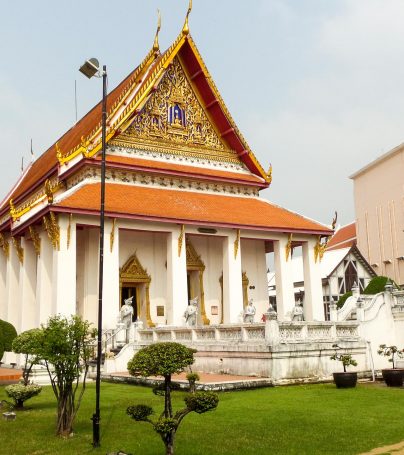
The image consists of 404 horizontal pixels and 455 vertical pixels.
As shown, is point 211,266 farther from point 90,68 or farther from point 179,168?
point 90,68

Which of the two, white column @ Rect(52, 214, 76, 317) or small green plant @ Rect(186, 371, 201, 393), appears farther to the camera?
white column @ Rect(52, 214, 76, 317)

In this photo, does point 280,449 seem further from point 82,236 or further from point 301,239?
point 301,239

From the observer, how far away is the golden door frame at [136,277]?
68.3 feet

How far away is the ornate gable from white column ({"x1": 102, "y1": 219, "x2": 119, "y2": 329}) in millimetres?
4400

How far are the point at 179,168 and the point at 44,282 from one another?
6.61 meters

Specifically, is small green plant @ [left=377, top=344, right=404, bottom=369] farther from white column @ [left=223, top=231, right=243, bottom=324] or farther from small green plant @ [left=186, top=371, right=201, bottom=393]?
white column @ [left=223, top=231, right=243, bottom=324]

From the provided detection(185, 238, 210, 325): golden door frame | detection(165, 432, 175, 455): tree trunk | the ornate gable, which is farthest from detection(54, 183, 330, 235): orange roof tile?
detection(165, 432, 175, 455): tree trunk

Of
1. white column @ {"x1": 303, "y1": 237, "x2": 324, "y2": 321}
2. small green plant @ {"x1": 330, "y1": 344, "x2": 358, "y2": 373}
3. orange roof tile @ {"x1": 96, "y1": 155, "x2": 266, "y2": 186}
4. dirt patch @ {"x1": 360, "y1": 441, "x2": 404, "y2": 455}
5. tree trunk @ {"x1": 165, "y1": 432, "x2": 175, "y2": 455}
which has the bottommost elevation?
dirt patch @ {"x1": 360, "y1": 441, "x2": 404, "y2": 455}

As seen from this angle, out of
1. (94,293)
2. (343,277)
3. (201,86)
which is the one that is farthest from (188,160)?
(343,277)

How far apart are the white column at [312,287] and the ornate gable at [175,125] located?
4.94 metres

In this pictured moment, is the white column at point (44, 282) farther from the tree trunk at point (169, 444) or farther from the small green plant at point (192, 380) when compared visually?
the tree trunk at point (169, 444)

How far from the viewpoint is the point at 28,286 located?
21.7m

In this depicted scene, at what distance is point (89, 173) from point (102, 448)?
48.1 feet

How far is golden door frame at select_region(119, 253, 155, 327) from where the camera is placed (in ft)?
68.3
